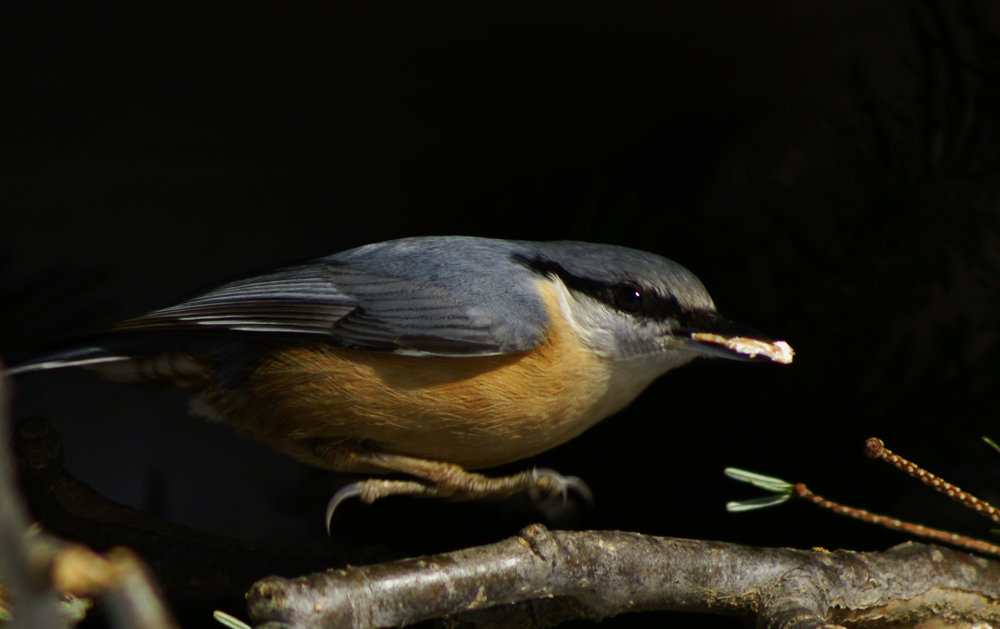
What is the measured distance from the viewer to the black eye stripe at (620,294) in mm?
843

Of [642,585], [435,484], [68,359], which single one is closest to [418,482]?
[435,484]

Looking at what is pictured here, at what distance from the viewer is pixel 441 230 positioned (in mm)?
1356

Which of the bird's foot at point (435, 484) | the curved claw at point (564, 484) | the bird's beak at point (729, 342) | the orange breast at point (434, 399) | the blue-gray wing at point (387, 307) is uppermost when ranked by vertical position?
the blue-gray wing at point (387, 307)

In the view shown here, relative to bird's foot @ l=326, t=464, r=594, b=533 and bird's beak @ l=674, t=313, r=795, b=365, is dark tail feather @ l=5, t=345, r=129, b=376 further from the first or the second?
bird's beak @ l=674, t=313, r=795, b=365

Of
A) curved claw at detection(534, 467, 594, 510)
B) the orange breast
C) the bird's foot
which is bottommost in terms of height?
curved claw at detection(534, 467, 594, 510)

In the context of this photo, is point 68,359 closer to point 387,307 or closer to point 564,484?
point 387,307

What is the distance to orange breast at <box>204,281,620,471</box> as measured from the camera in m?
0.77

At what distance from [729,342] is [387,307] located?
1.24ft

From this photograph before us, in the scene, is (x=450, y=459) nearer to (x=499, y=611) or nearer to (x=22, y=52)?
(x=499, y=611)

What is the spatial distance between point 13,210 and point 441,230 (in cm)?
70

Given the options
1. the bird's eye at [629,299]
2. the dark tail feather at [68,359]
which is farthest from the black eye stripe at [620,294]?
the dark tail feather at [68,359]

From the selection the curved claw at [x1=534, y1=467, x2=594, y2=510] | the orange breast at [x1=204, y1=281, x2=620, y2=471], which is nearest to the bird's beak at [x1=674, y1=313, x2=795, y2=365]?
the orange breast at [x1=204, y1=281, x2=620, y2=471]

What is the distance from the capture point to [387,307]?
821mm

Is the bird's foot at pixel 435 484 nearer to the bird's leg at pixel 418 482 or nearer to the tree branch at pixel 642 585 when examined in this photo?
the bird's leg at pixel 418 482
